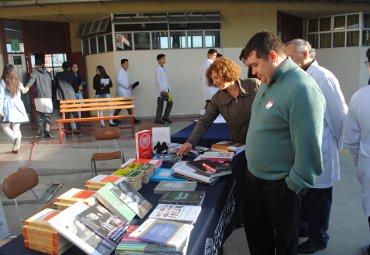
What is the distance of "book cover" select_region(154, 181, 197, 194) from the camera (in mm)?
2010

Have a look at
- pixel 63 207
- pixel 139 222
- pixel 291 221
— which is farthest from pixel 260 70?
pixel 63 207

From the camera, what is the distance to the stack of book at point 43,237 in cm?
141

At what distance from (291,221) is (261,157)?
379 millimetres

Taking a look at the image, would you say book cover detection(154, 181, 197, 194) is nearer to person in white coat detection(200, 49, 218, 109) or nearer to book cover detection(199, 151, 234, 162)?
book cover detection(199, 151, 234, 162)

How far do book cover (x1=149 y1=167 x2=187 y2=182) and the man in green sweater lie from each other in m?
0.52

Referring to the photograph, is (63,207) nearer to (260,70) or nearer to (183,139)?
(260,70)

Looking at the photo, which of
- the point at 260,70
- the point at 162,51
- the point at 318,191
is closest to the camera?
the point at 260,70

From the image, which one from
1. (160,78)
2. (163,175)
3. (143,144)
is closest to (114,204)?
(163,175)

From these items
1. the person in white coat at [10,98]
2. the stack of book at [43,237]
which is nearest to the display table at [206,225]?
the stack of book at [43,237]

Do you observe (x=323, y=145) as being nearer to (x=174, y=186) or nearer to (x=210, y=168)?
(x=210, y=168)

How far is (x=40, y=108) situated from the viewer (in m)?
7.00

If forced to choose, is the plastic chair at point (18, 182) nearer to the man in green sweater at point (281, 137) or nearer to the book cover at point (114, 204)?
the book cover at point (114, 204)

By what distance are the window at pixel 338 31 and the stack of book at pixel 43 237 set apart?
1006 centimetres

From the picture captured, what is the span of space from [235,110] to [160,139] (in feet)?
2.25
